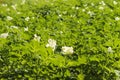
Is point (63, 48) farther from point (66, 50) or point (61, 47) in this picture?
point (61, 47)

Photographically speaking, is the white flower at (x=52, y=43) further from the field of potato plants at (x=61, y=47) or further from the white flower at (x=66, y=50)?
the white flower at (x=66, y=50)

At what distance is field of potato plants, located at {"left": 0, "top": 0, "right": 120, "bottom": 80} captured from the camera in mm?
4363

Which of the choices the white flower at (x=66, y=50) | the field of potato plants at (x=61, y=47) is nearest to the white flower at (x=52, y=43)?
the field of potato plants at (x=61, y=47)

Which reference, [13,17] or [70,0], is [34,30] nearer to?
[13,17]

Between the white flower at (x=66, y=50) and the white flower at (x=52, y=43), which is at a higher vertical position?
the white flower at (x=52, y=43)

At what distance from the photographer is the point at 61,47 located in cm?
494

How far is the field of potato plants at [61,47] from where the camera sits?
172 inches

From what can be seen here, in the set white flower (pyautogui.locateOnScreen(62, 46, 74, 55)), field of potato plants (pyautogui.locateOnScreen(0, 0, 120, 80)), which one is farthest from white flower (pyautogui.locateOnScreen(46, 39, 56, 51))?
white flower (pyautogui.locateOnScreen(62, 46, 74, 55))

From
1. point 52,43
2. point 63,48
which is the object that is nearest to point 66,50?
point 63,48

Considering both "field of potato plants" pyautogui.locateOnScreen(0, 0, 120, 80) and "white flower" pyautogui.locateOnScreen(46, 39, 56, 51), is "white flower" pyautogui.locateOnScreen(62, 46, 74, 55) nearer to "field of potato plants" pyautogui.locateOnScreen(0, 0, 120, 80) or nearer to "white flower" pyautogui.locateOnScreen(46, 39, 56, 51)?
"field of potato plants" pyautogui.locateOnScreen(0, 0, 120, 80)

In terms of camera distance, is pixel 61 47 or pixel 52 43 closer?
pixel 52 43

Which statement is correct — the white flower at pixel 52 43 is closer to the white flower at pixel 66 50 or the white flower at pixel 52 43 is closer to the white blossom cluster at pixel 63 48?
the white blossom cluster at pixel 63 48

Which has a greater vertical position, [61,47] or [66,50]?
[61,47]

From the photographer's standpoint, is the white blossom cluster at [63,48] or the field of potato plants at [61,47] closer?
the field of potato plants at [61,47]
